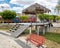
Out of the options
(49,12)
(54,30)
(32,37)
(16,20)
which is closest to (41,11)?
(49,12)

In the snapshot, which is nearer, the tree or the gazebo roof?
the tree

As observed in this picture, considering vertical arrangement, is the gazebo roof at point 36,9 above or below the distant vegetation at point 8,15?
above

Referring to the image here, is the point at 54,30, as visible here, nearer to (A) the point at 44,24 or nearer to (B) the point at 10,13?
(A) the point at 44,24

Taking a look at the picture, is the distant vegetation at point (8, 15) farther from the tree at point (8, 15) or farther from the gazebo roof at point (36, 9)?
the gazebo roof at point (36, 9)

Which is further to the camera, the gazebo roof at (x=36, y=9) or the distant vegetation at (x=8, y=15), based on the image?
the gazebo roof at (x=36, y=9)

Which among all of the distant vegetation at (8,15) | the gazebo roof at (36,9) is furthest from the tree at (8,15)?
the gazebo roof at (36,9)

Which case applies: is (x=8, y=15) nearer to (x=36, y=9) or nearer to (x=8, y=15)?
(x=8, y=15)

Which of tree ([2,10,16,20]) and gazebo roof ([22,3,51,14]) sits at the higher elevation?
gazebo roof ([22,3,51,14])

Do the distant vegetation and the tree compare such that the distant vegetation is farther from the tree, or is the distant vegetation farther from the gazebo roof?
the gazebo roof

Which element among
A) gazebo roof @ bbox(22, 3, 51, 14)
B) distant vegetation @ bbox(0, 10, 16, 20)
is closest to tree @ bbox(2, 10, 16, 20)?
distant vegetation @ bbox(0, 10, 16, 20)

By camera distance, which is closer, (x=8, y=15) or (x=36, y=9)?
(x=8, y=15)

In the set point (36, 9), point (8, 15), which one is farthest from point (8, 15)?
point (36, 9)

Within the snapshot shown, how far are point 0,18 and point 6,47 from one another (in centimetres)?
2852

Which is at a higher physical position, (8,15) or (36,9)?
(36,9)
